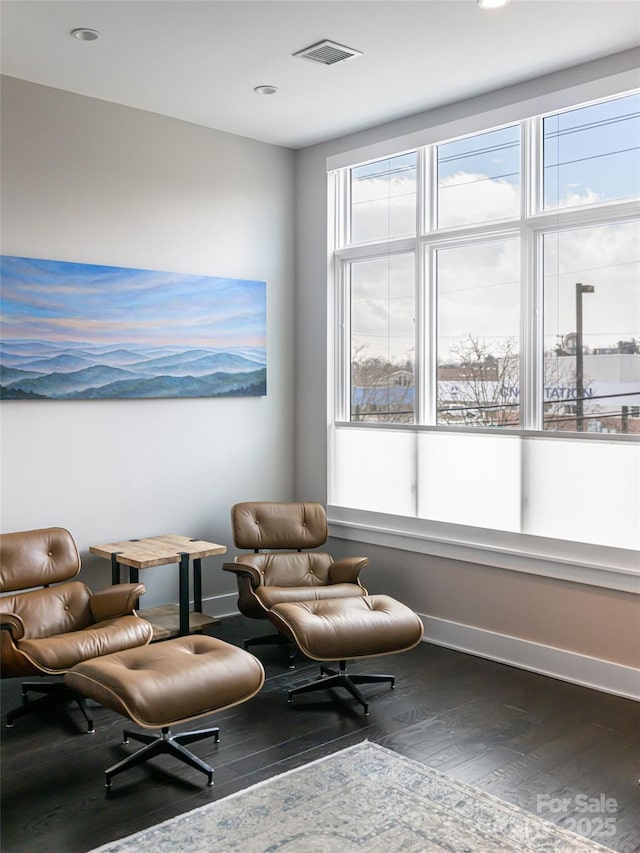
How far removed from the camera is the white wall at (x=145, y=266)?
434cm

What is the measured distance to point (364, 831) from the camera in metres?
2.72

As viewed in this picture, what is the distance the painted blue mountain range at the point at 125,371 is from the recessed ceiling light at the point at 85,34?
1.52 metres

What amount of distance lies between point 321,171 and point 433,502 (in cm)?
231

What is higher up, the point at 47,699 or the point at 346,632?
the point at 346,632

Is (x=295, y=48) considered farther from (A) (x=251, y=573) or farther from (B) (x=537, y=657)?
(B) (x=537, y=657)

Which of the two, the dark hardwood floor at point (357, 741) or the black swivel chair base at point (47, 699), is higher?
the black swivel chair base at point (47, 699)

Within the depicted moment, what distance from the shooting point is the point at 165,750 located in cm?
316

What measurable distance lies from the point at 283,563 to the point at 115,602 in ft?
3.72

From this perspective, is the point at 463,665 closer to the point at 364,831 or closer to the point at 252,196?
the point at 364,831

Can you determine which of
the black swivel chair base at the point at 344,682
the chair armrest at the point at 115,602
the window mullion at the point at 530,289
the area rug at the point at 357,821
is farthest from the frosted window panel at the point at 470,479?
the chair armrest at the point at 115,602

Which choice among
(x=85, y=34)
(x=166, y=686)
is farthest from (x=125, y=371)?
(x=166, y=686)

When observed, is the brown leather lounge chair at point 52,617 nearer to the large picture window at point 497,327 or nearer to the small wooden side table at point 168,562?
the small wooden side table at point 168,562

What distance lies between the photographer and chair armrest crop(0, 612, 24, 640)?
3.47 metres

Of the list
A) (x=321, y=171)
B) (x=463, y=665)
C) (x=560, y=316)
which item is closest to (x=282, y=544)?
(x=463, y=665)
